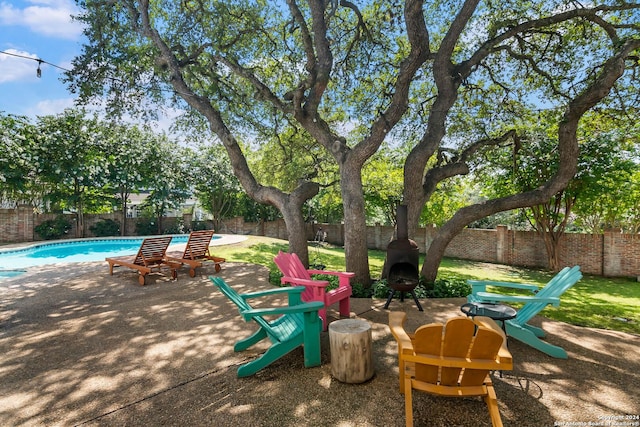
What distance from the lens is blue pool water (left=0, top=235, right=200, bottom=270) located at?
1237 cm

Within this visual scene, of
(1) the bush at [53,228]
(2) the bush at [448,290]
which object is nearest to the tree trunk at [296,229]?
(2) the bush at [448,290]

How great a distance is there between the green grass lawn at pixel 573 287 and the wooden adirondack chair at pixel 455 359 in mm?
3810

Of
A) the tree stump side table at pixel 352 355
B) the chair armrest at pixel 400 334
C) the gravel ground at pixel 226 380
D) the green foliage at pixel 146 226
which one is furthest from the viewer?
the green foliage at pixel 146 226

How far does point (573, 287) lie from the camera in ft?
29.2

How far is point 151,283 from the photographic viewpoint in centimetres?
767

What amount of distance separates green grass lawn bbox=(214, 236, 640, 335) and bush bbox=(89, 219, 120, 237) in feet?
26.2

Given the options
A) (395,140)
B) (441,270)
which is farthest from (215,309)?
(441,270)

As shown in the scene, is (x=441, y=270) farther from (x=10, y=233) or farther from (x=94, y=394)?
(x=10, y=233)

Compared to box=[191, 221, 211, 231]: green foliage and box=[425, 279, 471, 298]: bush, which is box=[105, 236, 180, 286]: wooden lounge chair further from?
box=[191, 221, 211, 231]: green foliage

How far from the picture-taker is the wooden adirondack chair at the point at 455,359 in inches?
92.9

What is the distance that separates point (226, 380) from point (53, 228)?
1784cm

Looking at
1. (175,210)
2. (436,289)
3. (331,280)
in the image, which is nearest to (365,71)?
(331,280)

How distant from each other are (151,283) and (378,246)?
11.8 metres

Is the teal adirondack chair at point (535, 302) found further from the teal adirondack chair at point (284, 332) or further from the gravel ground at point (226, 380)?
the teal adirondack chair at point (284, 332)
